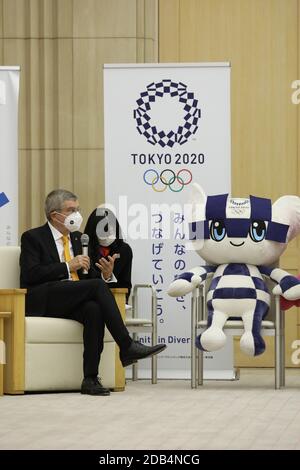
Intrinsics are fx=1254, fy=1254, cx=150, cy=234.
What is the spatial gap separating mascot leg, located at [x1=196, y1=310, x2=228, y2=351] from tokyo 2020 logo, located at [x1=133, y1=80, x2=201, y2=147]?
1.34 metres

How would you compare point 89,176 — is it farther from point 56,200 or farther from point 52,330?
point 52,330

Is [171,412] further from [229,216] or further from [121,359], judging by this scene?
[229,216]

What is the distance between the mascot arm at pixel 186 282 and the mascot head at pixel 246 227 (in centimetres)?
14

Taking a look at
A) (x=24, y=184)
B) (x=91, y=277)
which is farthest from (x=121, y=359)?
(x=24, y=184)

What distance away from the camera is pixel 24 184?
9.51m

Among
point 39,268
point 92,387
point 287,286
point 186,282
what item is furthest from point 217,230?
point 92,387

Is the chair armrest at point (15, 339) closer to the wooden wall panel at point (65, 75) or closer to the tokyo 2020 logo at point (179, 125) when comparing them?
the tokyo 2020 logo at point (179, 125)

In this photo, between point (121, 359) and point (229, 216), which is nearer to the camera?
point (121, 359)

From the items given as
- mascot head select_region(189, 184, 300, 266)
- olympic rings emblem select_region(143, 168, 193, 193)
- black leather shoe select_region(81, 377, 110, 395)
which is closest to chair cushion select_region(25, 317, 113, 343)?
black leather shoe select_region(81, 377, 110, 395)

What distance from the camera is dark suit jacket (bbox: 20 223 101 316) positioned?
748 centimetres

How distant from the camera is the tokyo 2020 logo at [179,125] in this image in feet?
27.3

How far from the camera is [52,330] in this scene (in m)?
7.36

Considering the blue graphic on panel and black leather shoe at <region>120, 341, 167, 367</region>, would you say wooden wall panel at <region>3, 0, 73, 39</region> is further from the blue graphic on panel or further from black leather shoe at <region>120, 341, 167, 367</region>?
black leather shoe at <region>120, 341, 167, 367</region>

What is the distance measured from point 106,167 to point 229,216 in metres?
1.05
